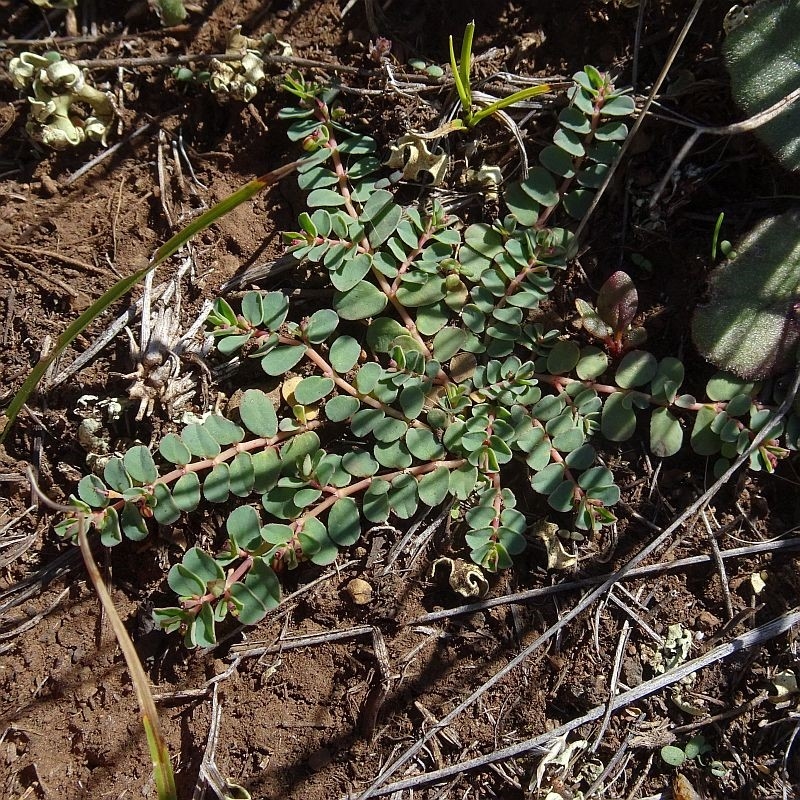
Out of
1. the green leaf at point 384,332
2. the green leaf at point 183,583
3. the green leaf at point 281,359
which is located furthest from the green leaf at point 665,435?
the green leaf at point 183,583

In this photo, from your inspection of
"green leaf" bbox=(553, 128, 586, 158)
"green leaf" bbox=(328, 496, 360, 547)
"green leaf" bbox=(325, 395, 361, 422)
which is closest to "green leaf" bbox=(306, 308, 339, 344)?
"green leaf" bbox=(325, 395, 361, 422)

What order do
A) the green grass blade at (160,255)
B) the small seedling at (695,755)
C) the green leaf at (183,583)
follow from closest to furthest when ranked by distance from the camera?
the green grass blade at (160,255) → the green leaf at (183,583) → the small seedling at (695,755)

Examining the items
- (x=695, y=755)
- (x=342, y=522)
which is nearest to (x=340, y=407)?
(x=342, y=522)

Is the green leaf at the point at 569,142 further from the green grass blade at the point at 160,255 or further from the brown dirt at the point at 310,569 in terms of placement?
the green grass blade at the point at 160,255

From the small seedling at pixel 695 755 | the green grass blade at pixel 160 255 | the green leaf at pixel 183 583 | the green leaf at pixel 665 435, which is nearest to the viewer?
the green grass blade at pixel 160 255

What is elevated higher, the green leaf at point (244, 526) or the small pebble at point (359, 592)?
the green leaf at point (244, 526)

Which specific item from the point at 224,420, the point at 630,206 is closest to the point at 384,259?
the point at 224,420

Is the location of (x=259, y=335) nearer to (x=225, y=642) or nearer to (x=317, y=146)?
(x=317, y=146)

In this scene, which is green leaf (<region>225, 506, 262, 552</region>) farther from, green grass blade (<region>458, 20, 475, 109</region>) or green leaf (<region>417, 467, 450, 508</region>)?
green grass blade (<region>458, 20, 475, 109</region>)
